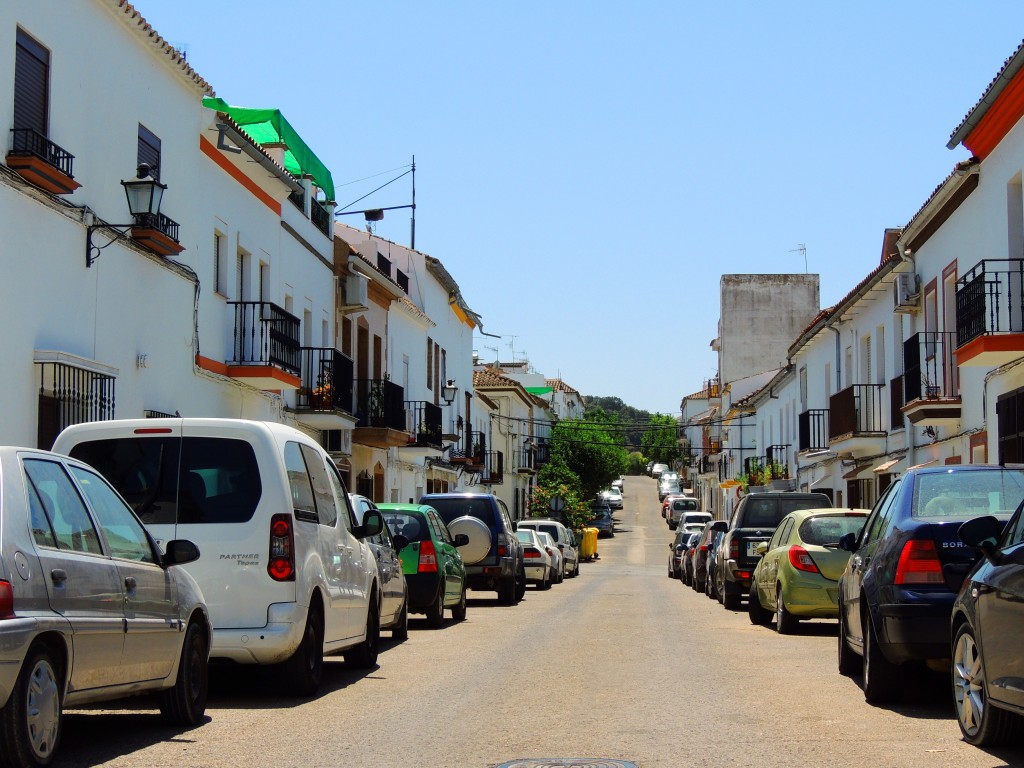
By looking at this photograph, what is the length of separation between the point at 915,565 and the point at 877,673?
0.93 m

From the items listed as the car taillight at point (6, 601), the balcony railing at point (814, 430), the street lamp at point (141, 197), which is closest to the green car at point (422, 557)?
the street lamp at point (141, 197)

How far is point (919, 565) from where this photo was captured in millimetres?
8992

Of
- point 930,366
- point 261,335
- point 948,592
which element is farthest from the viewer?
point 930,366

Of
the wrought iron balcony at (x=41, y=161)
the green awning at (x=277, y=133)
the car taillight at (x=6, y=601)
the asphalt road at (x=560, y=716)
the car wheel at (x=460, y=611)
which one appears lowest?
the car wheel at (x=460, y=611)

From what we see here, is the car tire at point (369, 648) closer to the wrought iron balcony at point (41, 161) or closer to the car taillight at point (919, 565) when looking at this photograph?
the car taillight at point (919, 565)

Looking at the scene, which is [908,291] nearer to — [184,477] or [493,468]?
[184,477]

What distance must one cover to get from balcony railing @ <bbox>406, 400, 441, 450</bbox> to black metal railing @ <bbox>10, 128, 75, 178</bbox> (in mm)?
22207

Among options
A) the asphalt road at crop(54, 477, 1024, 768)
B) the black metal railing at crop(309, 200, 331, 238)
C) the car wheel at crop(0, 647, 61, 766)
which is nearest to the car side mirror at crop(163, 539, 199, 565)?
the asphalt road at crop(54, 477, 1024, 768)

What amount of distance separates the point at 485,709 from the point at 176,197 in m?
13.3

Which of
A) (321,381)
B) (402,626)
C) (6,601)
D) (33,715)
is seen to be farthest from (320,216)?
(6,601)

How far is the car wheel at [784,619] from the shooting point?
1652cm

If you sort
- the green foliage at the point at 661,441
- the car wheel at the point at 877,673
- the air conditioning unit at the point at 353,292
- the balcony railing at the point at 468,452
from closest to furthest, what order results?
the car wheel at the point at 877,673, the air conditioning unit at the point at 353,292, the balcony railing at the point at 468,452, the green foliage at the point at 661,441

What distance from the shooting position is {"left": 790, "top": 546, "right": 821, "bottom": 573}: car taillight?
16.2m

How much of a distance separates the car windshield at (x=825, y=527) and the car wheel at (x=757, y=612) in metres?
2.12
